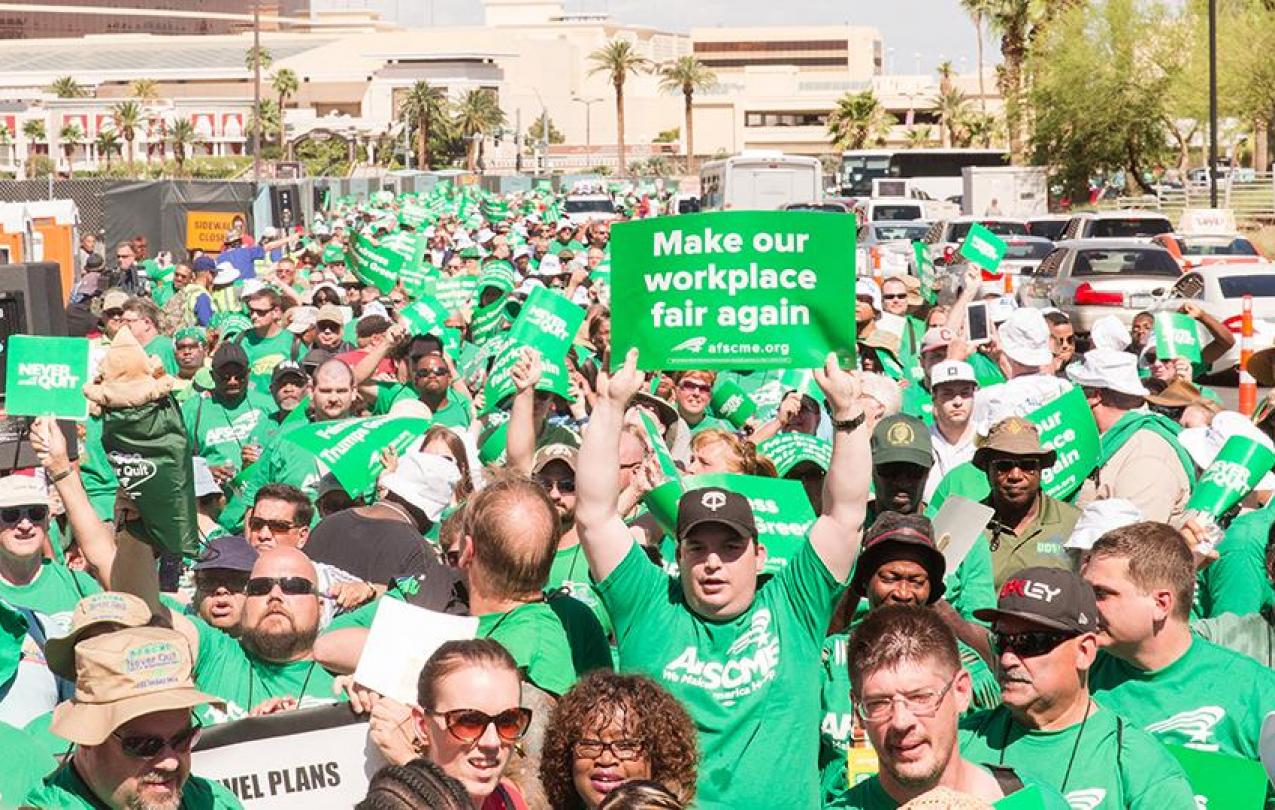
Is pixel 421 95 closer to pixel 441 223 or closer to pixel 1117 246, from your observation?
pixel 441 223

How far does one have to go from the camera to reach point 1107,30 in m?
62.3

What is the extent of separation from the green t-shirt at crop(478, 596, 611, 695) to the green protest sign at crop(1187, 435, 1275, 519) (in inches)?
106

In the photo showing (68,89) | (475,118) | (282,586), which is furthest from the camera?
(68,89)

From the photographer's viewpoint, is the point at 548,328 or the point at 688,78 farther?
the point at 688,78

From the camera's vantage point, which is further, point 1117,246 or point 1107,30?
point 1107,30

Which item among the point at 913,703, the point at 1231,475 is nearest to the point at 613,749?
the point at 913,703

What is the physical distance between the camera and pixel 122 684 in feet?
15.3

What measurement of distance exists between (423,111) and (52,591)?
4877 inches

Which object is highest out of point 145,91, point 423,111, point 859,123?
point 145,91

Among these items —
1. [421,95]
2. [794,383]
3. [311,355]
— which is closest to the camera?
[794,383]

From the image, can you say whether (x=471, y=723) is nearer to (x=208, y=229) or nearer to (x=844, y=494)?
(x=844, y=494)

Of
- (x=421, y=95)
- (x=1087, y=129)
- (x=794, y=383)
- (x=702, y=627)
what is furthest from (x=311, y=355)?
(x=421, y=95)

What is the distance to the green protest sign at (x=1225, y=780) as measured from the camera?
5.19 metres

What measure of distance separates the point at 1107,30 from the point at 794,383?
5429 cm
